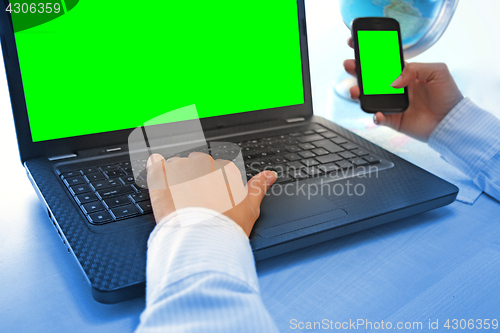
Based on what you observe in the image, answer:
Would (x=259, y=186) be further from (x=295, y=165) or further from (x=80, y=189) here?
(x=80, y=189)

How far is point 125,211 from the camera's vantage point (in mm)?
424

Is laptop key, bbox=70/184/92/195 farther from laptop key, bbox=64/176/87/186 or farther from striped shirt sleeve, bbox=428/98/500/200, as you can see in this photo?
striped shirt sleeve, bbox=428/98/500/200

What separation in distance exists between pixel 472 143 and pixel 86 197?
1.97 feet

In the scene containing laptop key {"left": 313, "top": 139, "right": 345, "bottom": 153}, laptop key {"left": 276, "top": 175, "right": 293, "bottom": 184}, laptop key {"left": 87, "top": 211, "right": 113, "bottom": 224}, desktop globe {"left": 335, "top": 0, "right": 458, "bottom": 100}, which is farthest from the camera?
desktop globe {"left": 335, "top": 0, "right": 458, "bottom": 100}

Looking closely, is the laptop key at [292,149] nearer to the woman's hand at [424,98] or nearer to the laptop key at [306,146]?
the laptop key at [306,146]

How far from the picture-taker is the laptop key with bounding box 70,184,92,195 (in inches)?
17.7

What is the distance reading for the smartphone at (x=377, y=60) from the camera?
67 cm

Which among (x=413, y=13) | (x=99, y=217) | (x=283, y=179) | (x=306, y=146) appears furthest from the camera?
(x=413, y=13)

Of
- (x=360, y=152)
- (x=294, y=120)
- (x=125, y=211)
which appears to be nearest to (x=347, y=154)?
(x=360, y=152)

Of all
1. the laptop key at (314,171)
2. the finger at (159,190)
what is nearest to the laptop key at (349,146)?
the laptop key at (314,171)

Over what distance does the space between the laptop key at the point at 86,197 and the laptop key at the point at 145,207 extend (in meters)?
0.05

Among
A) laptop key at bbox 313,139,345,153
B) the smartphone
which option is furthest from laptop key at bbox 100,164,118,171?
the smartphone

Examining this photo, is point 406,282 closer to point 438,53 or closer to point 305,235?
point 305,235

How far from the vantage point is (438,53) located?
1.13m
